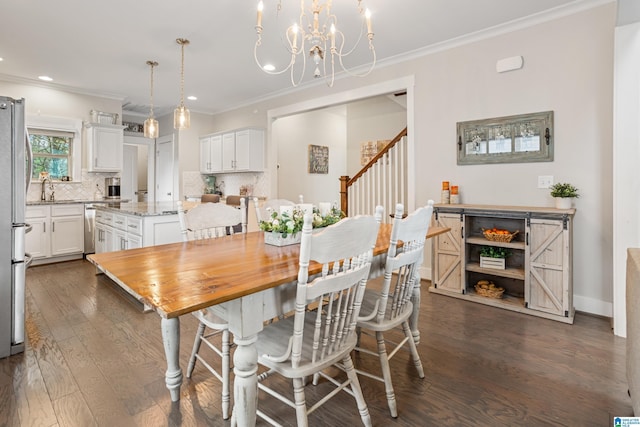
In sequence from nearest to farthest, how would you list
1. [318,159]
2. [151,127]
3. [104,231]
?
[151,127] < [104,231] < [318,159]

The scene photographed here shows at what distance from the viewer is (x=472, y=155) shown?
3.55m

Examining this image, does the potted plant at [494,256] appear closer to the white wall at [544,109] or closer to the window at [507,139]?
the white wall at [544,109]

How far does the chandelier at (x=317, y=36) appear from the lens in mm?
2145

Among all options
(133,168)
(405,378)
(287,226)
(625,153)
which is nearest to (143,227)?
(287,226)

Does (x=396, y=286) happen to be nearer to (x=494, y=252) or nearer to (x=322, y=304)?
(x=322, y=304)

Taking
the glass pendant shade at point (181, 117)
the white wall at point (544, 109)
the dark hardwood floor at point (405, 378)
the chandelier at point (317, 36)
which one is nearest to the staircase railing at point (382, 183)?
the white wall at point (544, 109)

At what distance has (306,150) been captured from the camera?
6789 mm

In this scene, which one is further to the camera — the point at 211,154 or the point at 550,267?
the point at 211,154

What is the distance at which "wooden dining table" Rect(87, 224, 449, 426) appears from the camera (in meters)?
1.07

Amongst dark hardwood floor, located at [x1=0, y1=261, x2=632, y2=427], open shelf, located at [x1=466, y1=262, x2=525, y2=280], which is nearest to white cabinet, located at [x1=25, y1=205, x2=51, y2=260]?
dark hardwood floor, located at [x1=0, y1=261, x2=632, y2=427]

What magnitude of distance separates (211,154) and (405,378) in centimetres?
577

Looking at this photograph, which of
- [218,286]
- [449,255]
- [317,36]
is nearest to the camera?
[218,286]

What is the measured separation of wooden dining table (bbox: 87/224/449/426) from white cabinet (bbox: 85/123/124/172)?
4777mm

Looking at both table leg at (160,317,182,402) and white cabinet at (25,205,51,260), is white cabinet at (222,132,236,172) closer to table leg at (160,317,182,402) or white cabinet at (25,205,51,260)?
white cabinet at (25,205,51,260)
